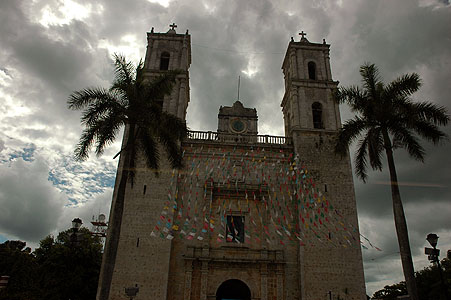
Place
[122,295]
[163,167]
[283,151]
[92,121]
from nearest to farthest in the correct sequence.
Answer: [92,121]
[122,295]
[163,167]
[283,151]

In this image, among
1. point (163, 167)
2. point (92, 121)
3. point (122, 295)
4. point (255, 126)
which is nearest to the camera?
point (92, 121)

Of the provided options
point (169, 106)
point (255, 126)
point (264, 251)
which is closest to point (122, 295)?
point (264, 251)

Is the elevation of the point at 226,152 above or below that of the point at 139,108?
above

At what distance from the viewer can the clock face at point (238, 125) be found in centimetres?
3058

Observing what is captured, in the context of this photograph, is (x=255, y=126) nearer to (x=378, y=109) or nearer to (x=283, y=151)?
(x=283, y=151)

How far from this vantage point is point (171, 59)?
2569 cm

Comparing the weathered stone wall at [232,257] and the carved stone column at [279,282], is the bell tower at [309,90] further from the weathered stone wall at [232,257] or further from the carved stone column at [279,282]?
the carved stone column at [279,282]

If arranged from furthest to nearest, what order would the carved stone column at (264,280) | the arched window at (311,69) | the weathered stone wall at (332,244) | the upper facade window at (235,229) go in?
the arched window at (311,69) < the upper facade window at (235,229) < the weathered stone wall at (332,244) < the carved stone column at (264,280)

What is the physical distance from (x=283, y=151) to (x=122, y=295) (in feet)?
42.0

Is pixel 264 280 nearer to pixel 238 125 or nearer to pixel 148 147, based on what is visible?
pixel 148 147

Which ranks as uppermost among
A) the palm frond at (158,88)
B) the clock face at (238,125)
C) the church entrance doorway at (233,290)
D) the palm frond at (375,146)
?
the clock face at (238,125)

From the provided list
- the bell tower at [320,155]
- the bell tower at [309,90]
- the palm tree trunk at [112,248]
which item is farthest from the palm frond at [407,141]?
the palm tree trunk at [112,248]

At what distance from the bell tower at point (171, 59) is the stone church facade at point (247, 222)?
0.19 meters

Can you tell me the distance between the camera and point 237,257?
19641 mm
